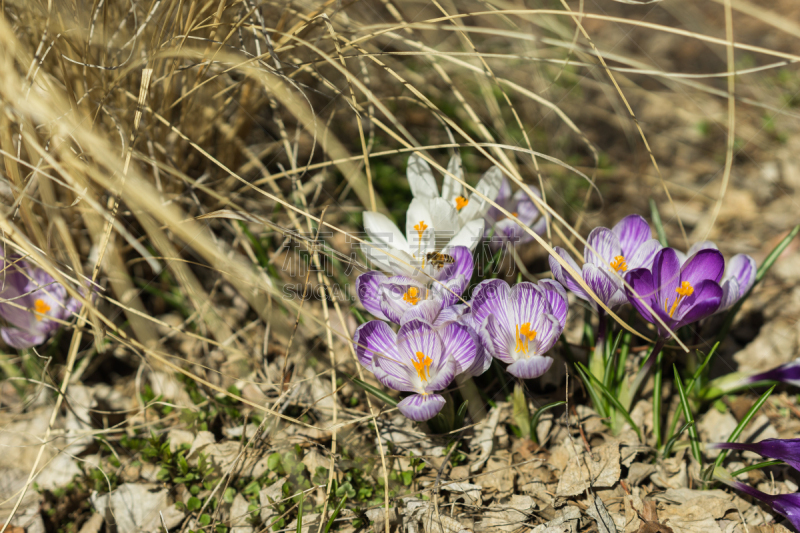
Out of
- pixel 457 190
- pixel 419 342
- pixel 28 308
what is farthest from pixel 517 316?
pixel 28 308

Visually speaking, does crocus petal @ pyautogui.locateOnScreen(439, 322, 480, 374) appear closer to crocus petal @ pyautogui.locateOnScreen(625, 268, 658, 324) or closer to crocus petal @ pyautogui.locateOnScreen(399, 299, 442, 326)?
crocus petal @ pyautogui.locateOnScreen(399, 299, 442, 326)

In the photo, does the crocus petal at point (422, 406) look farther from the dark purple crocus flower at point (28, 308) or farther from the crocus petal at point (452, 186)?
the dark purple crocus flower at point (28, 308)

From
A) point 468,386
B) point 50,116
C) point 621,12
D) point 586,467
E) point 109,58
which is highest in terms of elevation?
point 621,12

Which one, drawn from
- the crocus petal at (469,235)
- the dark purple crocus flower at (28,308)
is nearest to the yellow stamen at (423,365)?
the crocus petal at (469,235)

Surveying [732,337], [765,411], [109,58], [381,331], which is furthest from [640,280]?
[109,58]

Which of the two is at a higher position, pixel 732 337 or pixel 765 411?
pixel 732 337

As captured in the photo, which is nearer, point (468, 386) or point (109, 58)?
point (468, 386)

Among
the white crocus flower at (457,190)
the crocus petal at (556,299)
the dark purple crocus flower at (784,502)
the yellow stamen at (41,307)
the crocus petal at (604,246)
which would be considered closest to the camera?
the dark purple crocus flower at (784,502)

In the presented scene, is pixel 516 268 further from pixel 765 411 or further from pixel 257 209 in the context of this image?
pixel 257 209
